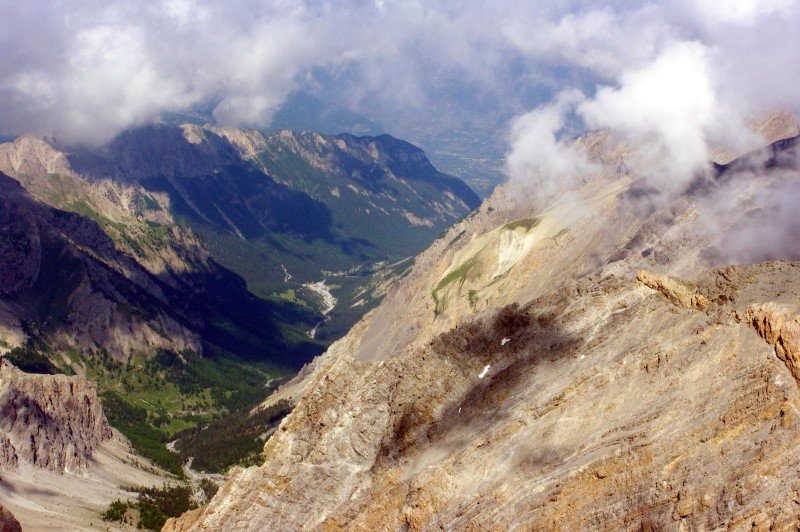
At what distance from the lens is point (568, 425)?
38.6 m

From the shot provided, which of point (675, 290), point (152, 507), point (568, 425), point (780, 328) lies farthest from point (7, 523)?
point (780, 328)

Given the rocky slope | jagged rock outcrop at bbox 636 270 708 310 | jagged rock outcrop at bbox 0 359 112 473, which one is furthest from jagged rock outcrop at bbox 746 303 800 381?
jagged rock outcrop at bbox 0 359 112 473

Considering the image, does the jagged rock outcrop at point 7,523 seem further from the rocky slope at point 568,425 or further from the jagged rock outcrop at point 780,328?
the jagged rock outcrop at point 780,328

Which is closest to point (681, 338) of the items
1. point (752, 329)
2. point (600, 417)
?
point (752, 329)

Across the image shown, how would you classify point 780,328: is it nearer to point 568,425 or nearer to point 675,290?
point 675,290

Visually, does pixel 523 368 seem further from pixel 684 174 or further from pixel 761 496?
pixel 684 174

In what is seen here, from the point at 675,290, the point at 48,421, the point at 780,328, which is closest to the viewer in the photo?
the point at 780,328

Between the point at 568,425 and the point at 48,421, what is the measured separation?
14873 centimetres

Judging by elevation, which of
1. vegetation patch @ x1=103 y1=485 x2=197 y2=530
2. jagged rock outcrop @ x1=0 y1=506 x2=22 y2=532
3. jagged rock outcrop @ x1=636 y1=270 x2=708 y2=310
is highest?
jagged rock outcrop @ x1=636 y1=270 x2=708 y2=310

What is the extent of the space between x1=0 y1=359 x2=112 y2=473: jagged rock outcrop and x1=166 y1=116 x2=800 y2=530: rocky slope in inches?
4437

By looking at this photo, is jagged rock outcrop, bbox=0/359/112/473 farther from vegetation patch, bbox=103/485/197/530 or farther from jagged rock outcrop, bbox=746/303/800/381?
jagged rock outcrop, bbox=746/303/800/381

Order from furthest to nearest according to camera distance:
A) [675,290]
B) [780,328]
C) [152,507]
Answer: [152,507] → [675,290] → [780,328]

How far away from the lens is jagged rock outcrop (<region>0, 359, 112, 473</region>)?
479ft

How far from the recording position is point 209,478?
18250 cm
